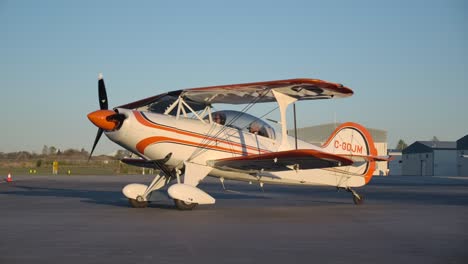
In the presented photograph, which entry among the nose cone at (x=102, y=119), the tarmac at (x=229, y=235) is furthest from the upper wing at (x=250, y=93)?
the tarmac at (x=229, y=235)

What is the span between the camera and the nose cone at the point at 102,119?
1346 centimetres

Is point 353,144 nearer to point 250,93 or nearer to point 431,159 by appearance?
point 250,93

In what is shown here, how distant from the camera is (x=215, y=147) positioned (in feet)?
49.6

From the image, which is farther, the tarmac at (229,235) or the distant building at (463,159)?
the distant building at (463,159)

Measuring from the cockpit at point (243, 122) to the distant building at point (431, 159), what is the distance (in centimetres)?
6330

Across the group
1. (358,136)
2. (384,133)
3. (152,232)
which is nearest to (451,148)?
(384,133)

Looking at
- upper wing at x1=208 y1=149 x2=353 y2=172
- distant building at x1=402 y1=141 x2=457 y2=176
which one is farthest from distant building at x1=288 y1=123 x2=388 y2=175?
upper wing at x1=208 y1=149 x2=353 y2=172

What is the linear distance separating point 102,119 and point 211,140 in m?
2.85

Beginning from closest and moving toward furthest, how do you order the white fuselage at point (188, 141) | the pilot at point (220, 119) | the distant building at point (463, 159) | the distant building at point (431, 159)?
the white fuselage at point (188, 141) < the pilot at point (220, 119) < the distant building at point (463, 159) < the distant building at point (431, 159)

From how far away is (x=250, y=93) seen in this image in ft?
51.4

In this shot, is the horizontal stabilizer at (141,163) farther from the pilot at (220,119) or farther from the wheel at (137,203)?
the pilot at (220,119)

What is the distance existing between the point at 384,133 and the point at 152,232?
69410mm

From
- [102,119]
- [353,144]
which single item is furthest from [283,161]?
[353,144]

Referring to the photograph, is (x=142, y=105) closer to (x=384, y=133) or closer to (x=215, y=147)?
(x=215, y=147)
